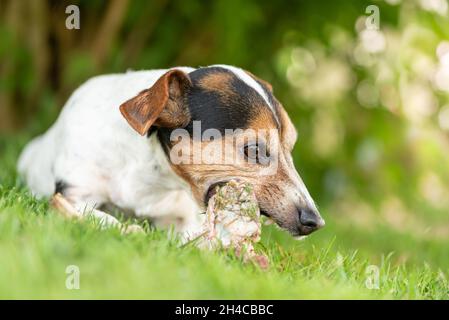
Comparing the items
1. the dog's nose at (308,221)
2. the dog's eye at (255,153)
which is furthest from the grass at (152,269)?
the dog's eye at (255,153)

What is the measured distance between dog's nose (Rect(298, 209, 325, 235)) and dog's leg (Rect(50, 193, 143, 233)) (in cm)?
71

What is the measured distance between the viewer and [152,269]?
2572 millimetres

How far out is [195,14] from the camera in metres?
7.16

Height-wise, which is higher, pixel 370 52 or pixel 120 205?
pixel 370 52

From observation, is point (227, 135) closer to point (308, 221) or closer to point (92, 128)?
point (308, 221)

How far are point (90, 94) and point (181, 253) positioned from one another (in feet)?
5.13

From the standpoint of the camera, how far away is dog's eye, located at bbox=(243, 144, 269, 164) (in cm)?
341

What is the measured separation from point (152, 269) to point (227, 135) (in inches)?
40.3

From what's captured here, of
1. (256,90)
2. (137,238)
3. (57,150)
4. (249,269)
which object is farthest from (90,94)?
(249,269)

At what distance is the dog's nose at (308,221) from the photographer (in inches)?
128

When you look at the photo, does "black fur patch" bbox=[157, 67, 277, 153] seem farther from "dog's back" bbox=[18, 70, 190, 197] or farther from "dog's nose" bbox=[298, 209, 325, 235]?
"dog's nose" bbox=[298, 209, 325, 235]

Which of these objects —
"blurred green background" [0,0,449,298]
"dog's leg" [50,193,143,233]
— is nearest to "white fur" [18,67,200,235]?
"dog's leg" [50,193,143,233]

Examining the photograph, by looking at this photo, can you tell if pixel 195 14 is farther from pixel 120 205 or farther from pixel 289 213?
pixel 289 213

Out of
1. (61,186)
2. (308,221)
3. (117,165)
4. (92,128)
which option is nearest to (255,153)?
(308,221)
